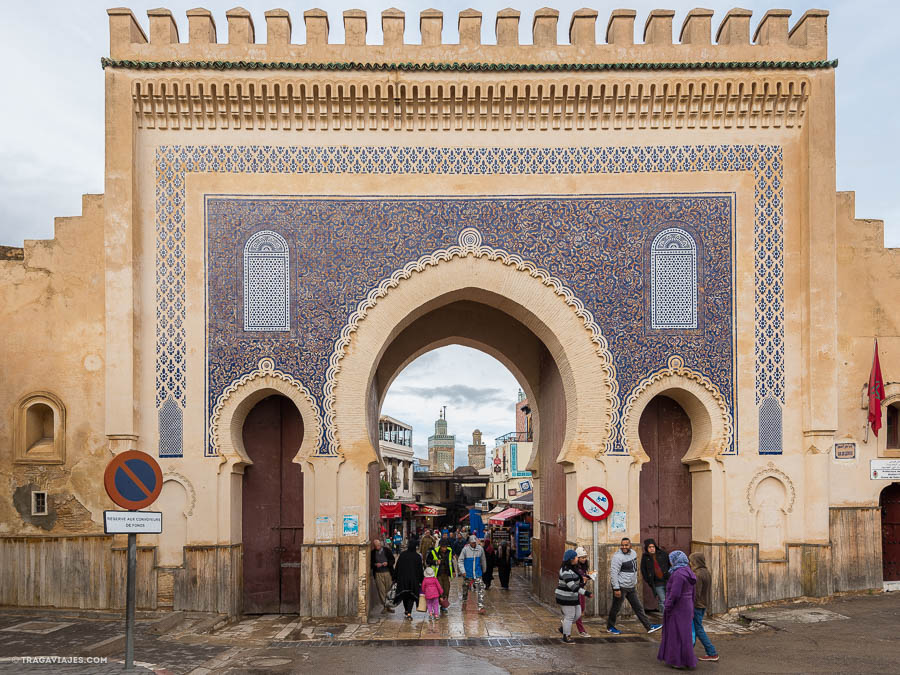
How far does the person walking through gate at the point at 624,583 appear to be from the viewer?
10.1 metres

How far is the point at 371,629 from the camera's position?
34.3ft

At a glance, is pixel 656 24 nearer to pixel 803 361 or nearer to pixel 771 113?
pixel 771 113

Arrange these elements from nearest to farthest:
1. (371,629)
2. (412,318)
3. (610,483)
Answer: (371,629) < (610,483) < (412,318)

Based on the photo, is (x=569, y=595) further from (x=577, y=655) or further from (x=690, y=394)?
(x=690, y=394)

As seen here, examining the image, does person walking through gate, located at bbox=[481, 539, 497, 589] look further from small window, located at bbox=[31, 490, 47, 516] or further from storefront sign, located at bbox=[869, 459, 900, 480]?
small window, located at bbox=[31, 490, 47, 516]

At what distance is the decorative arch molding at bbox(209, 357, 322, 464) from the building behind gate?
0.04 meters

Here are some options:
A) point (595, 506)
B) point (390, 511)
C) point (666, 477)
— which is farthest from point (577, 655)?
point (390, 511)

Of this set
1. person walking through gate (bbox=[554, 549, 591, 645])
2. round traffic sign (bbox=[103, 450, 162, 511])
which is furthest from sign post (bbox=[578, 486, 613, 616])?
round traffic sign (bbox=[103, 450, 162, 511])

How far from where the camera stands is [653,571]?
420 inches

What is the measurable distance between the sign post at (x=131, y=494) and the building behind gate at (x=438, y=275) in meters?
3.94

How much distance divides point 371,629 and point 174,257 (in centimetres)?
535

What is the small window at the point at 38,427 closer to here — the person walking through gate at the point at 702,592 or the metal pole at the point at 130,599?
the metal pole at the point at 130,599

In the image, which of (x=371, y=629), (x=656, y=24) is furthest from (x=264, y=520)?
(x=656, y=24)

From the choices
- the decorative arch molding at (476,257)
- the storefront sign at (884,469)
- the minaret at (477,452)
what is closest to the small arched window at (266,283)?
the decorative arch molding at (476,257)
